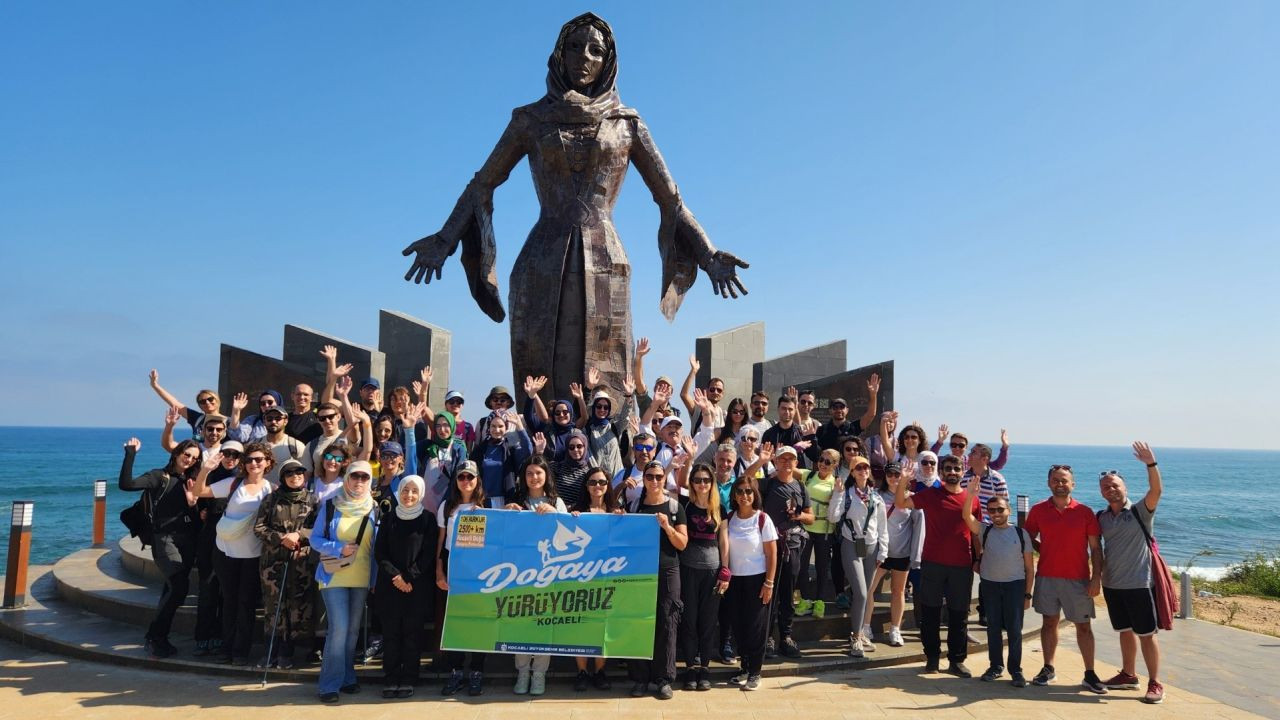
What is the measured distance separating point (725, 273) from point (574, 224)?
166 cm

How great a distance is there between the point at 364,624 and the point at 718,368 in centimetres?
802

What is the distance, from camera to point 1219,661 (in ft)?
23.4

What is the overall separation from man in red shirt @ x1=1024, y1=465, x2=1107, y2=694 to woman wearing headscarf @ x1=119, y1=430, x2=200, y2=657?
20.6 feet

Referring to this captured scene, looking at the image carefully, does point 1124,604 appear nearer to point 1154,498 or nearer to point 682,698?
point 1154,498

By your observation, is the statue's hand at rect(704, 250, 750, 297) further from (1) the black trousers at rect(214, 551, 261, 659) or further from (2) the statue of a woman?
(1) the black trousers at rect(214, 551, 261, 659)

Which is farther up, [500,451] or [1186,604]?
[500,451]

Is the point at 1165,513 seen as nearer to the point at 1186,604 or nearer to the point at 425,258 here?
the point at 1186,604

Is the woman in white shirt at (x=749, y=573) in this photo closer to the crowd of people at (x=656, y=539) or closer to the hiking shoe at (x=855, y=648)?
the crowd of people at (x=656, y=539)

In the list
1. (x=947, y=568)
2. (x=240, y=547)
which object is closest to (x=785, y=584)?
(x=947, y=568)

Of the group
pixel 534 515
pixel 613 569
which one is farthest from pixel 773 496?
pixel 534 515

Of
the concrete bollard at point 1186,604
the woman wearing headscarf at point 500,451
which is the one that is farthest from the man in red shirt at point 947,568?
the concrete bollard at point 1186,604

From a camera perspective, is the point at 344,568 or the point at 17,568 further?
the point at 17,568

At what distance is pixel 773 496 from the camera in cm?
595

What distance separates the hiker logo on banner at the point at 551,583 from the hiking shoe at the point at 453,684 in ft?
0.81
